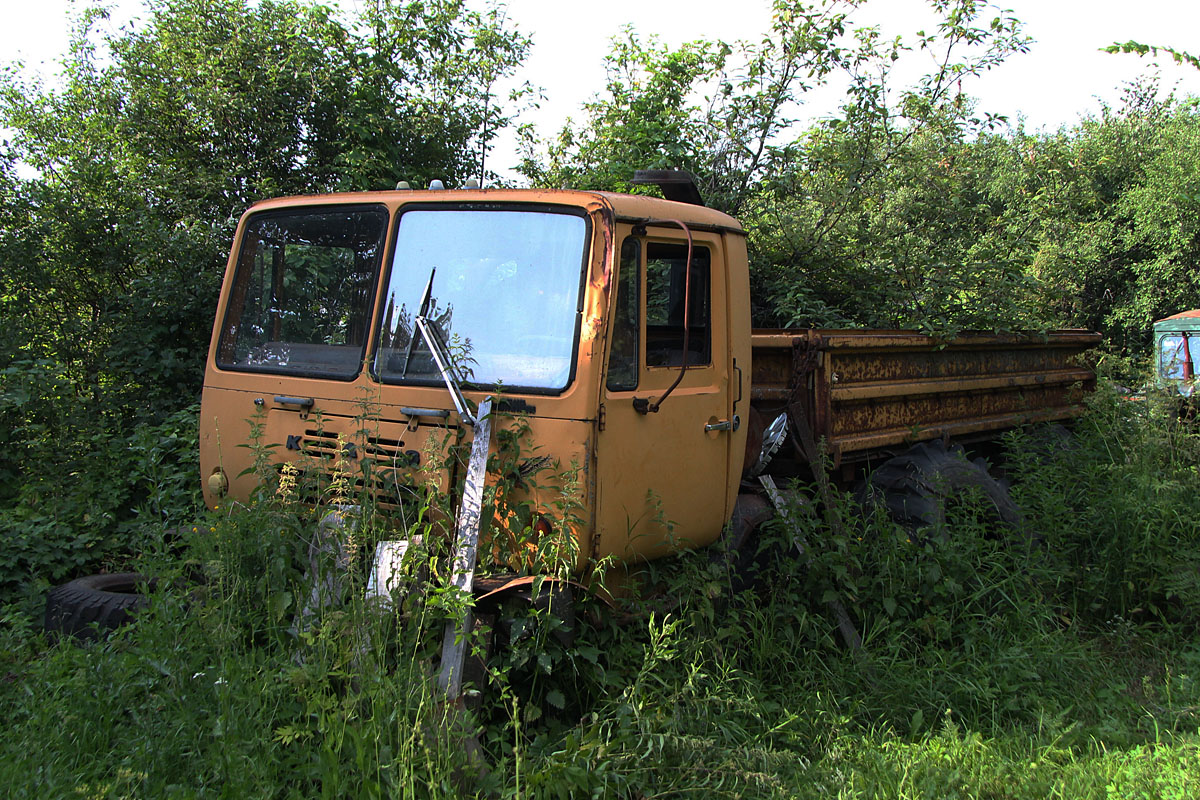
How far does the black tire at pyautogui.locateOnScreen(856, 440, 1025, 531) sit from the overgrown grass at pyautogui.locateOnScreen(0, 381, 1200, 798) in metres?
0.13

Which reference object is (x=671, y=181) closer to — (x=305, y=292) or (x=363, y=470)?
(x=305, y=292)

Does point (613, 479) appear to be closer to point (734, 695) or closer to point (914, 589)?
point (734, 695)

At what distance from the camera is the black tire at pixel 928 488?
5.24 metres

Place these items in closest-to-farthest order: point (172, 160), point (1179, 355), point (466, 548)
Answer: point (466, 548), point (172, 160), point (1179, 355)

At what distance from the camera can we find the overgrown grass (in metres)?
2.83

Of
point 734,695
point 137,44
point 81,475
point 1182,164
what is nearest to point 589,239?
point 734,695

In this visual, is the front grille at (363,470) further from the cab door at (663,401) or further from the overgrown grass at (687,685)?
the cab door at (663,401)

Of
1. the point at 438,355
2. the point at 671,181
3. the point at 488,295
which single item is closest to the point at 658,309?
the point at 488,295

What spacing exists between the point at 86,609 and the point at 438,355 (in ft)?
6.32

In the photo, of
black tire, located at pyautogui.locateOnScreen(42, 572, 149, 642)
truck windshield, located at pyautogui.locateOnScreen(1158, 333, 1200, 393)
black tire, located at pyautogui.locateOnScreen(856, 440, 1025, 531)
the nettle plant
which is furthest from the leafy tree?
truck windshield, located at pyautogui.locateOnScreen(1158, 333, 1200, 393)

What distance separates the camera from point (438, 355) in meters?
3.66

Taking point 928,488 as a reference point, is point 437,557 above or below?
below

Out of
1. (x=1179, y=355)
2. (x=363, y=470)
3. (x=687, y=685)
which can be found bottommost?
(x=687, y=685)

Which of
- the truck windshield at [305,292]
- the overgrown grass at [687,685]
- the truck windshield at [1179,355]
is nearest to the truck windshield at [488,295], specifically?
the truck windshield at [305,292]
